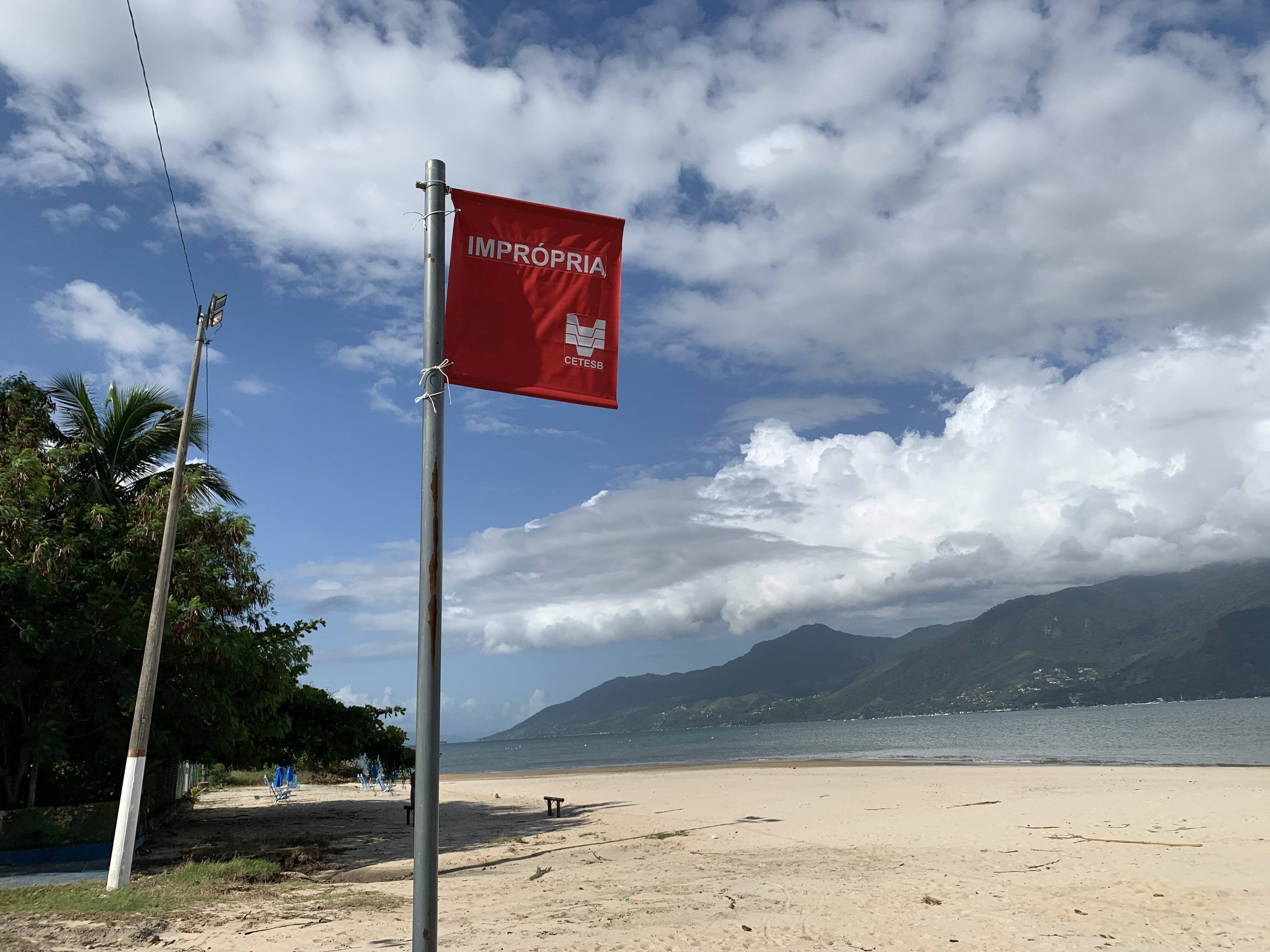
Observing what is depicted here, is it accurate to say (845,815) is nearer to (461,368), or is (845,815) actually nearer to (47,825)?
(47,825)

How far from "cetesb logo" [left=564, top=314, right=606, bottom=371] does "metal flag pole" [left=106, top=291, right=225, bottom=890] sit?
9.98 meters

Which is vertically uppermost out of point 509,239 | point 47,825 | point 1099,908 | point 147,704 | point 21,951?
point 509,239

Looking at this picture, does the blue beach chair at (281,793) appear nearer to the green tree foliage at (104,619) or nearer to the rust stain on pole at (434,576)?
the green tree foliage at (104,619)

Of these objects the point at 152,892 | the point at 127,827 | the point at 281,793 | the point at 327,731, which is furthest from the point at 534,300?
the point at 281,793

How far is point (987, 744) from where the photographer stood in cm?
6431

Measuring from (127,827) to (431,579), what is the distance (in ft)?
33.4

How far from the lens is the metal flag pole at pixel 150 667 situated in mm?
11125

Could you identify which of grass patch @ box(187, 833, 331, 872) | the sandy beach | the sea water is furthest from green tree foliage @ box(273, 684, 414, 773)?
the sea water

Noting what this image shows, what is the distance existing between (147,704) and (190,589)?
275 centimetres

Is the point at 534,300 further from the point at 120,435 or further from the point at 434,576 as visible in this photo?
the point at 120,435

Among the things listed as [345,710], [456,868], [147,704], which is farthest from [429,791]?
[345,710]

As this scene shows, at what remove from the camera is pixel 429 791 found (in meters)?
3.69

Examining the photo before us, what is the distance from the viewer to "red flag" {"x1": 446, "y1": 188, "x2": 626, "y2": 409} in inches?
174

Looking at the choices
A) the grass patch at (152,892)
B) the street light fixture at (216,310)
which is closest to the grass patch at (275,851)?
the grass patch at (152,892)
